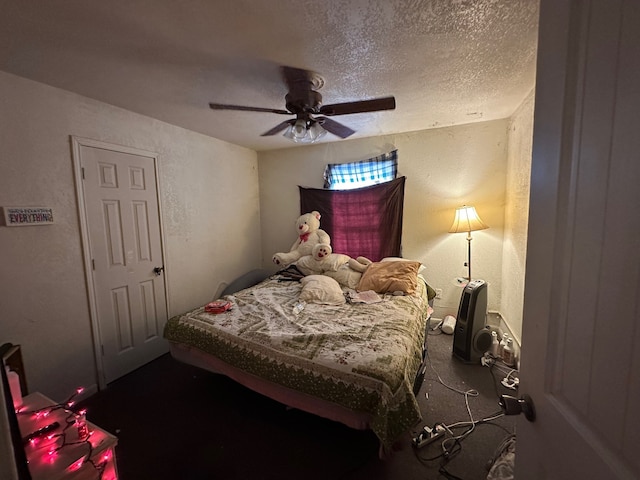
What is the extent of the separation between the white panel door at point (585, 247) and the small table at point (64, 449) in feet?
5.11

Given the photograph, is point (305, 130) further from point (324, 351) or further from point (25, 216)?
point (25, 216)

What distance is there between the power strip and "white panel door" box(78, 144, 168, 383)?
2.49m

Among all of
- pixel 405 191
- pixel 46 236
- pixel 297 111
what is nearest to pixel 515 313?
pixel 405 191

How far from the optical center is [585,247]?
1.64 feet

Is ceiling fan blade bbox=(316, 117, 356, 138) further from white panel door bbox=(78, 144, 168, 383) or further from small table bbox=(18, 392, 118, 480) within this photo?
small table bbox=(18, 392, 118, 480)

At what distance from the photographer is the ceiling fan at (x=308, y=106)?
1749 mm

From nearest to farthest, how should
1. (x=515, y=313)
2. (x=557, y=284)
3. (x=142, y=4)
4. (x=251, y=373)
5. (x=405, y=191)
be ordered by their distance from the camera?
(x=557, y=284) → (x=142, y=4) → (x=251, y=373) → (x=515, y=313) → (x=405, y=191)

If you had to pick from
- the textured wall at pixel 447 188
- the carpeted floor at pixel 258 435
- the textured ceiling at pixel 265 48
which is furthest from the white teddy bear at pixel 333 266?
the textured ceiling at pixel 265 48

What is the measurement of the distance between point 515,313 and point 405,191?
1708 mm

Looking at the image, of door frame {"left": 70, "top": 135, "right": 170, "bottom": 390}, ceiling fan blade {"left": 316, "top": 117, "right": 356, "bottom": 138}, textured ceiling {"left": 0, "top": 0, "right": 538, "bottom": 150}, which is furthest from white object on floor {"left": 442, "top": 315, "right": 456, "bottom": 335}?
door frame {"left": 70, "top": 135, "right": 170, "bottom": 390}

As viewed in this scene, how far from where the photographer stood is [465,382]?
2.14 m

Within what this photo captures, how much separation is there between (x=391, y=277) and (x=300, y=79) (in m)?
1.93

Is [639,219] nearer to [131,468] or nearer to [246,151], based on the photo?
[131,468]

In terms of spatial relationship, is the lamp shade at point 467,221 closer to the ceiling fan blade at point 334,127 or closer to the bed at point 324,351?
the bed at point 324,351
